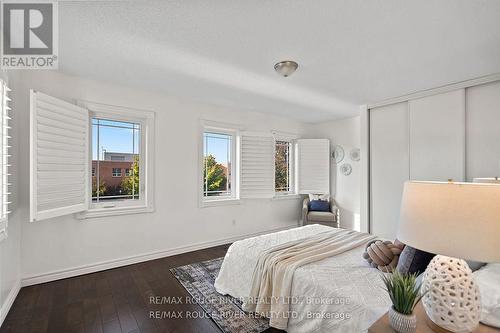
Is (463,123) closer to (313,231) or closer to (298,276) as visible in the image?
(313,231)

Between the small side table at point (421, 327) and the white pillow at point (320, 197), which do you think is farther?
the white pillow at point (320, 197)

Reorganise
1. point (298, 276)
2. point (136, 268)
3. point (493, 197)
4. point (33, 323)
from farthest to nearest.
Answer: point (136, 268) < point (33, 323) < point (298, 276) < point (493, 197)

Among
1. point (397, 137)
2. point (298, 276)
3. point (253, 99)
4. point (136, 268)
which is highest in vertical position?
point (253, 99)

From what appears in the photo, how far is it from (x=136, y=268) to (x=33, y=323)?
1137 millimetres

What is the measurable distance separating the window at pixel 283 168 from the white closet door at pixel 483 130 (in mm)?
2959

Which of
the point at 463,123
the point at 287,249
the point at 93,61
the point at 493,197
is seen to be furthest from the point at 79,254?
the point at 463,123

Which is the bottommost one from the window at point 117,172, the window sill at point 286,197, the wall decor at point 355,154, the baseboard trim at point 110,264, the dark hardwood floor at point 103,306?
the dark hardwood floor at point 103,306

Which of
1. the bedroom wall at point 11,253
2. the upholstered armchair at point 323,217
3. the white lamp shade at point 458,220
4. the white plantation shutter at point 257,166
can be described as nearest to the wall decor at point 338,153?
the upholstered armchair at point 323,217

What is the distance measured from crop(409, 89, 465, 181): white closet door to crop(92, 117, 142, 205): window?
4042 mm

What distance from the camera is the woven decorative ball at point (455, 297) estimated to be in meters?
0.94

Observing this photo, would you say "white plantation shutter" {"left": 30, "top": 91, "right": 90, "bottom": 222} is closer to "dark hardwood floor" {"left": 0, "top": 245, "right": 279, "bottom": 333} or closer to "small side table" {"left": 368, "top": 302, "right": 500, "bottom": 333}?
Answer: "dark hardwood floor" {"left": 0, "top": 245, "right": 279, "bottom": 333}

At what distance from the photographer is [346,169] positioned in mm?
4820

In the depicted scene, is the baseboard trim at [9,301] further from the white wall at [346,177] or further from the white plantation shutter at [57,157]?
A: the white wall at [346,177]

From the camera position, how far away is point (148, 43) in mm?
2078
